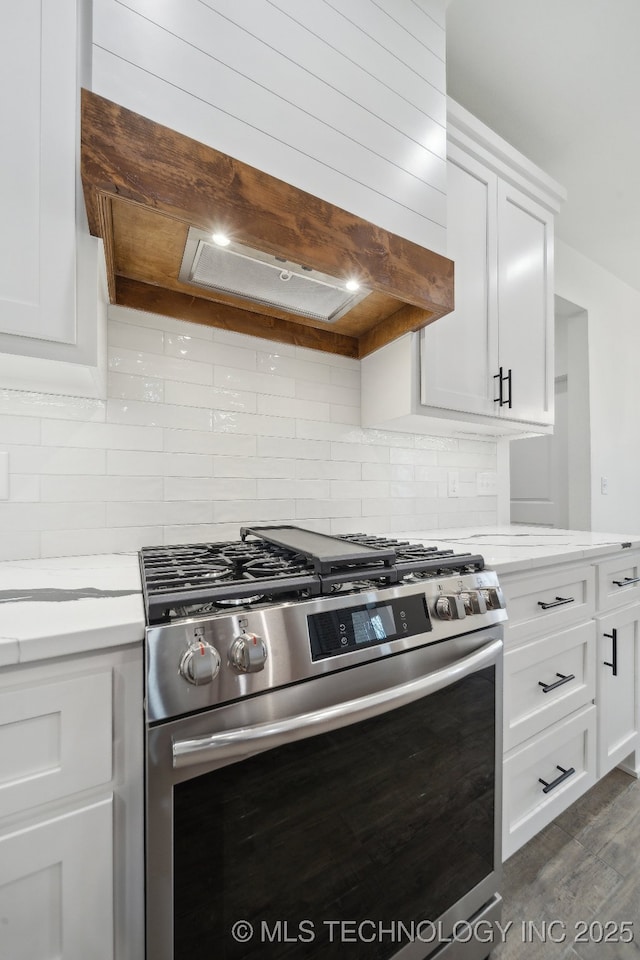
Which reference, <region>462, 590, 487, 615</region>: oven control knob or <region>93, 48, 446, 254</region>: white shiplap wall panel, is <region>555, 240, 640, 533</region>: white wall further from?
<region>462, 590, 487, 615</region>: oven control knob

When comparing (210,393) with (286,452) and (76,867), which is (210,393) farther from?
(76,867)

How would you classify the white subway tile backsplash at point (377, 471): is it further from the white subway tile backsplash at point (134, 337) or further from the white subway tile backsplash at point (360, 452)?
the white subway tile backsplash at point (134, 337)

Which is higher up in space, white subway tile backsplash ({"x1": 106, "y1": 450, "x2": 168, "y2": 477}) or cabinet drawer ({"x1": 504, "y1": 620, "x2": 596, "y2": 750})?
white subway tile backsplash ({"x1": 106, "y1": 450, "x2": 168, "y2": 477})

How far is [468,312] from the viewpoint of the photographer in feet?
5.46

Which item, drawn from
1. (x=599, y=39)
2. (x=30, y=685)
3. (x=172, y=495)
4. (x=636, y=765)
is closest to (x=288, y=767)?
(x=30, y=685)

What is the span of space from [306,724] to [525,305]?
6.19 feet

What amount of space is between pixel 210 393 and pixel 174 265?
0.39 metres

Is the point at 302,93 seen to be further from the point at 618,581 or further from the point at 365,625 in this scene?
the point at 618,581

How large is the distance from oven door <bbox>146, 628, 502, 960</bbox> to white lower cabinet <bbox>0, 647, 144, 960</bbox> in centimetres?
4

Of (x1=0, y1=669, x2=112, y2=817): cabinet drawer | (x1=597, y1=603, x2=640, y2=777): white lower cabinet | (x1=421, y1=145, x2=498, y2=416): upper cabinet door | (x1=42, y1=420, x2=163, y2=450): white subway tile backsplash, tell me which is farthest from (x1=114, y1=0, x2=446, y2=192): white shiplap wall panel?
(x1=597, y1=603, x2=640, y2=777): white lower cabinet

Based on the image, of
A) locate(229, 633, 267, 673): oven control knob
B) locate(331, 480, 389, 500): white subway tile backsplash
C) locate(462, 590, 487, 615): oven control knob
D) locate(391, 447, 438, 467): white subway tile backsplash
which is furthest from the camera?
locate(391, 447, 438, 467): white subway tile backsplash

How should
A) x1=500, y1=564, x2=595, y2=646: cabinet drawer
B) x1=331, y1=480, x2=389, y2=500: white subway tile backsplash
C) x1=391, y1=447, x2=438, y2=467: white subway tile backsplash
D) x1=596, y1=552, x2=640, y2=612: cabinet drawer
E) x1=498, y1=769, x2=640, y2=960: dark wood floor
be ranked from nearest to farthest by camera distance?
x1=498, y1=769, x2=640, y2=960: dark wood floor
x1=500, y1=564, x2=595, y2=646: cabinet drawer
x1=596, y1=552, x2=640, y2=612: cabinet drawer
x1=331, y1=480, x2=389, y2=500: white subway tile backsplash
x1=391, y1=447, x2=438, y2=467: white subway tile backsplash

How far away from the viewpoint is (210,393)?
4.72 feet

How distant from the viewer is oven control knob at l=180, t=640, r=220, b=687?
2.05ft
